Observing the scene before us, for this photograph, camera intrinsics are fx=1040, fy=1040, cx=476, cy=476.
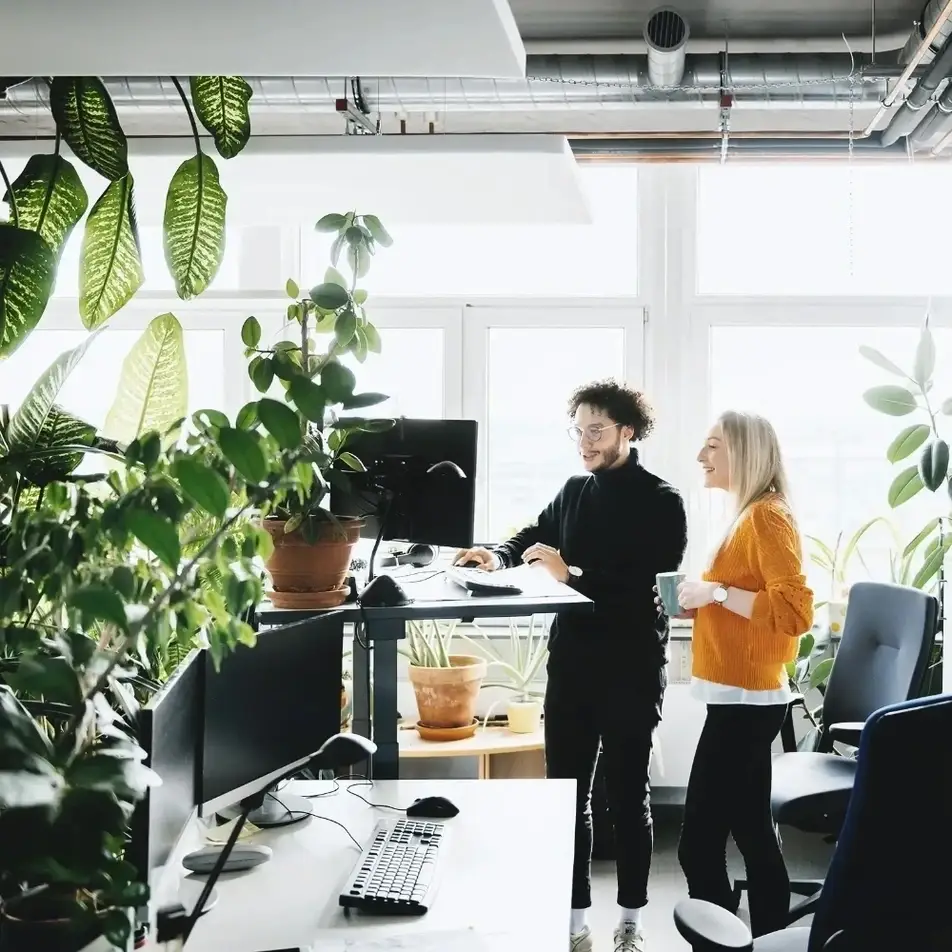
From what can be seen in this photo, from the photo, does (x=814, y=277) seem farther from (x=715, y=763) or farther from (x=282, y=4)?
(x=282, y=4)

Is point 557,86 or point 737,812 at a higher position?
point 557,86

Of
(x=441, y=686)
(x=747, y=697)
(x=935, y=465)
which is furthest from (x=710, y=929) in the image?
(x=935, y=465)

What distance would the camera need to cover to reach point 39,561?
1.01 metres

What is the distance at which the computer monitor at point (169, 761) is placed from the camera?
143 centimetres

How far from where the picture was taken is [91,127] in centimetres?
139

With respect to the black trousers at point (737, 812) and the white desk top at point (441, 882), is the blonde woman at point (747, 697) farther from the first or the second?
the white desk top at point (441, 882)

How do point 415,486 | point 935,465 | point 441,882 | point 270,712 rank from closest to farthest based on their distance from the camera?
point 441,882 → point 270,712 → point 415,486 → point 935,465

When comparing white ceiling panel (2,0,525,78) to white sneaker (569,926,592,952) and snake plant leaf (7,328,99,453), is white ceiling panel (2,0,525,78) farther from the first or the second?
white sneaker (569,926,592,952)

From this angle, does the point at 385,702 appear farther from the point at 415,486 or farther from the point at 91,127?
the point at 91,127

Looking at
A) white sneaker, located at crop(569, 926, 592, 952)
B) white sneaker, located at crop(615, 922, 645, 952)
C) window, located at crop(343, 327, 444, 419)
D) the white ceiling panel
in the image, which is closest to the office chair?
white sneaker, located at crop(615, 922, 645, 952)

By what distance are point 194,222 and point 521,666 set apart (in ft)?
10.3

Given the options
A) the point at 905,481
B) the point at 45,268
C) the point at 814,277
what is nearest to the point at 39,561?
the point at 45,268

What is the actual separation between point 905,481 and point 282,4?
332 cm

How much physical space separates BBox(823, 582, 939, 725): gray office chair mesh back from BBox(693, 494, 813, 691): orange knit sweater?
15.1 inches
